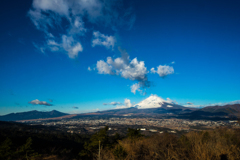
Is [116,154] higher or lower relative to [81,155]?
Answer: higher

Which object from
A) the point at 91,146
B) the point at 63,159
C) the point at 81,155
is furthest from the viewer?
the point at 91,146

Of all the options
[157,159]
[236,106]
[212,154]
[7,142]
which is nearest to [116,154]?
[157,159]

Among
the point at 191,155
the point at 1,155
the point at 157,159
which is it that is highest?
the point at 191,155

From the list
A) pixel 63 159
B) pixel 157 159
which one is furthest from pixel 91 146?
pixel 157 159

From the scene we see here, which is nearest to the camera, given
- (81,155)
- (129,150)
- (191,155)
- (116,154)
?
(191,155)

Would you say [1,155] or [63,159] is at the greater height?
[1,155]

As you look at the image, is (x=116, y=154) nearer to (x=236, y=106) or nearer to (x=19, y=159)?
(x=236, y=106)

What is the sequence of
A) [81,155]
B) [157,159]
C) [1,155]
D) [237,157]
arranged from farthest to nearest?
[81,155] → [1,155] → [157,159] → [237,157]

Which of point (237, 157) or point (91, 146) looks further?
point (91, 146)

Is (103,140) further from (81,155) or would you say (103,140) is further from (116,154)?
(116,154)
